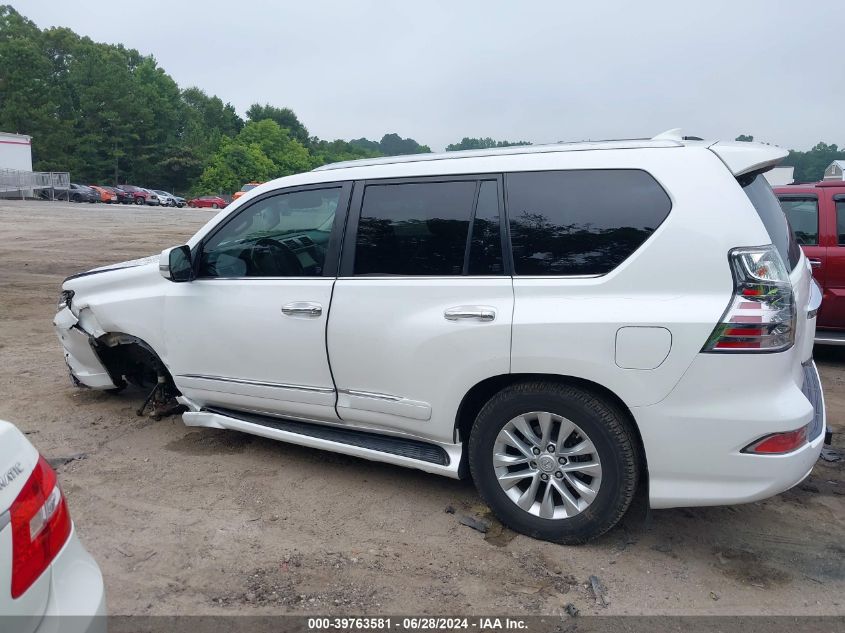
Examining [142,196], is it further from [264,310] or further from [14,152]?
[264,310]

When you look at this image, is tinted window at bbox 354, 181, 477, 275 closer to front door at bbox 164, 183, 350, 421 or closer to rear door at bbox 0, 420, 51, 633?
front door at bbox 164, 183, 350, 421

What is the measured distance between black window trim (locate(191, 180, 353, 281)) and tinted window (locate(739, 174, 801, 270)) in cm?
206

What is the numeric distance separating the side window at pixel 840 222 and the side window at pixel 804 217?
0.17 meters

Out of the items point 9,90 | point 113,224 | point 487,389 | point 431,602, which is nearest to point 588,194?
point 487,389

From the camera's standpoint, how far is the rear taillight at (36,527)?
1607mm

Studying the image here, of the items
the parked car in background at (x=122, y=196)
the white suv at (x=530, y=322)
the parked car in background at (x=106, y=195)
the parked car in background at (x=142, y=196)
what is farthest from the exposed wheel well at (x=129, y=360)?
the parked car in background at (x=142, y=196)

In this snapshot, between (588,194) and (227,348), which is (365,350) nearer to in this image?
(227,348)

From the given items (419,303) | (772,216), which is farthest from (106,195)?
(772,216)

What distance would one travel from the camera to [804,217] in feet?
21.3

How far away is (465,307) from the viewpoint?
327 centimetres

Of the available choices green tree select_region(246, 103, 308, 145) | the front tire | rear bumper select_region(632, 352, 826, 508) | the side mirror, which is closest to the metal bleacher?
the side mirror

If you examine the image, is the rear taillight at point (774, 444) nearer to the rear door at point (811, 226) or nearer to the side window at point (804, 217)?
the rear door at point (811, 226)

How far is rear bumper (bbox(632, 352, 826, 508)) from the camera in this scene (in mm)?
2789

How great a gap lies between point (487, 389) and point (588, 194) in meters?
1.09
